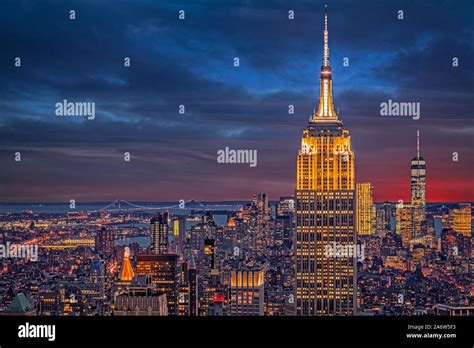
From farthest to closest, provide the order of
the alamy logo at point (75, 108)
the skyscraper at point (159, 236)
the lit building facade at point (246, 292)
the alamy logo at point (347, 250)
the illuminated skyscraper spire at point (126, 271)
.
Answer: the alamy logo at point (347, 250) → the illuminated skyscraper spire at point (126, 271) → the skyscraper at point (159, 236) → the lit building facade at point (246, 292) → the alamy logo at point (75, 108)

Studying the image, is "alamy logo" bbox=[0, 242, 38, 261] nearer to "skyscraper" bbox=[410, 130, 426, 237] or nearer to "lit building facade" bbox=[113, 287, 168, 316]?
"lit building facade" bbox=[113, 287, 168, 316]

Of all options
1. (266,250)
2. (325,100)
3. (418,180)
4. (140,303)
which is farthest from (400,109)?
(140,303)

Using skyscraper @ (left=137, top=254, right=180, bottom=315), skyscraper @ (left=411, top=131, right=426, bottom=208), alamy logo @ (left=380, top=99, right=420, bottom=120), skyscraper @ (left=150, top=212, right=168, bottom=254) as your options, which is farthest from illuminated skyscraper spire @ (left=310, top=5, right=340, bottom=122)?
skyscraper @ (left=137, top=254, right=180, bottom=315)

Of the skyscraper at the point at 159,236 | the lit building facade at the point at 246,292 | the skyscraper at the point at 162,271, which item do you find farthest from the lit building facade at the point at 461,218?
the skyscraper at the point at 162,271

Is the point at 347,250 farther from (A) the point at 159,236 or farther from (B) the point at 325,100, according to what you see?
(A) the point at 159,236
